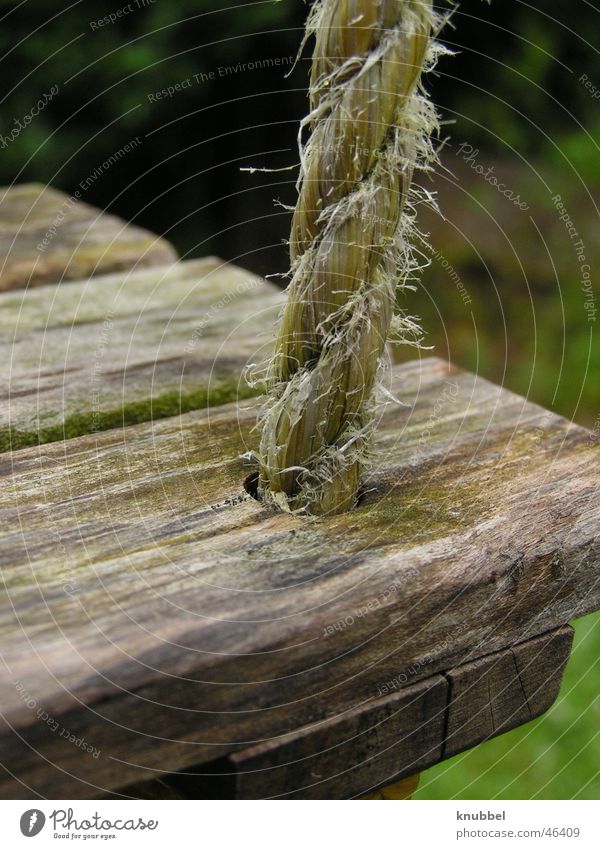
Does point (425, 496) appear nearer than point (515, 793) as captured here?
Yes

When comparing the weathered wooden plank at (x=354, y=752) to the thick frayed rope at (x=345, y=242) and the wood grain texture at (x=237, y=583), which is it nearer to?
the wood grain texture at (x=237, y=583)

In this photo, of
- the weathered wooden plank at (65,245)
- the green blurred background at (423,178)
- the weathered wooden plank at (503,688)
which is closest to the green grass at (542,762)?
the green blurred background at (423,178)

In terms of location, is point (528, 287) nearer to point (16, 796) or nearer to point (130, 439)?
point (130, 439)
